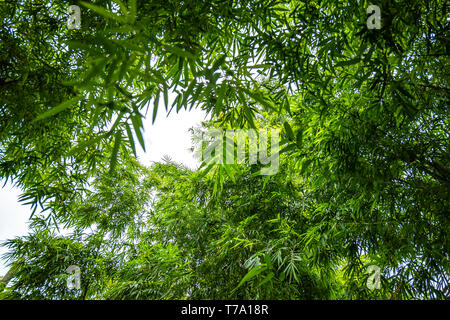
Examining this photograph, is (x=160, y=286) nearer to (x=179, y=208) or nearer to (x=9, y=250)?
(x=179, y=208)

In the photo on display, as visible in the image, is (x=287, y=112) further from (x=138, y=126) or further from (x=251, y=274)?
(x=138, y=126)

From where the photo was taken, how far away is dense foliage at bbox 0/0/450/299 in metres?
0.86

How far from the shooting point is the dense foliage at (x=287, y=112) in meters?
0.86

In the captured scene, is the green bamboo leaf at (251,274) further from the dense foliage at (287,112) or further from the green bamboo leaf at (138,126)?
the green bamboo leaf at (138,126)

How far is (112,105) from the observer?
1.72ft

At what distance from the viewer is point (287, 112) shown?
1.72 meters

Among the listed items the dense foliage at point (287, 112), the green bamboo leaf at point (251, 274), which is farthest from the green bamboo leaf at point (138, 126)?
the green bamboo leaf at point (251, 274)

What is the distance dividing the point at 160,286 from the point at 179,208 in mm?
917

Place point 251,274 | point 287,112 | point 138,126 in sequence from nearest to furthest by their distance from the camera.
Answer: point 138,126 < point 251,274 < point 287,112

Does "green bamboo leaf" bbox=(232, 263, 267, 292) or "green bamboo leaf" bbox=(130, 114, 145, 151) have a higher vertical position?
"green bamboo leaf" bbox=(130, 114, 145, 151)

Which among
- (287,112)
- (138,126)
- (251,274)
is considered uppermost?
(287,112)

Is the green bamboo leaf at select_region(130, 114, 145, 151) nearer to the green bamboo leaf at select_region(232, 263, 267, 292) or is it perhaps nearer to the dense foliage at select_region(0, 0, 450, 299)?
the dense foliage at select_region(0, 0, 450, 299)

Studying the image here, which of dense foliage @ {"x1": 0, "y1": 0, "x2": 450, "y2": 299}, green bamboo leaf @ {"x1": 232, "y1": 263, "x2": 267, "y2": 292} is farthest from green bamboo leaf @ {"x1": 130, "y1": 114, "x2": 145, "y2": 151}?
green bamboo leaf @ {"x1": 232, "y1": 263, "x2": 267, "y2": 292}

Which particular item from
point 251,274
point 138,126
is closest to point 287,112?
point 251,274
